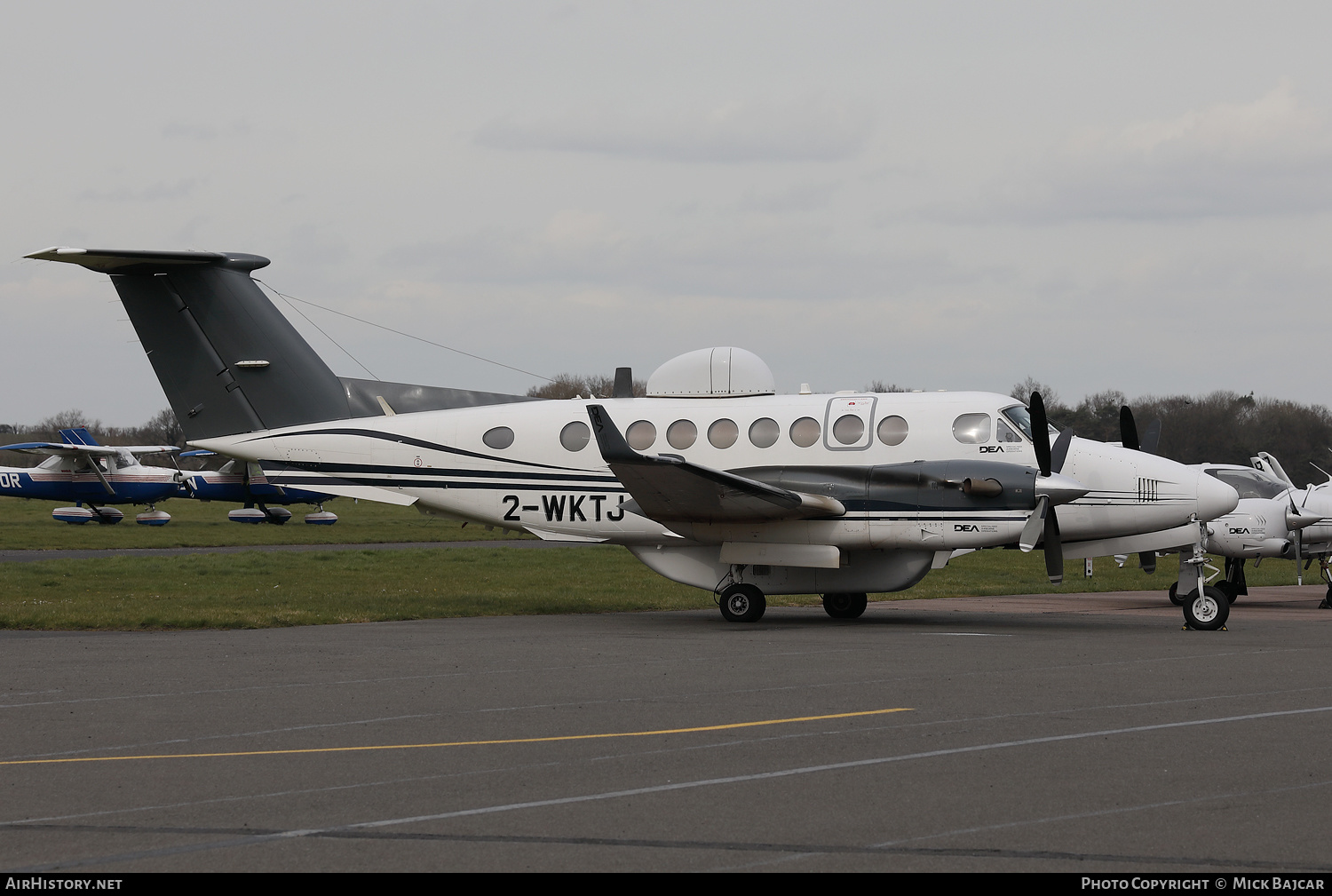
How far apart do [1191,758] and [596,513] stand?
12.0 m

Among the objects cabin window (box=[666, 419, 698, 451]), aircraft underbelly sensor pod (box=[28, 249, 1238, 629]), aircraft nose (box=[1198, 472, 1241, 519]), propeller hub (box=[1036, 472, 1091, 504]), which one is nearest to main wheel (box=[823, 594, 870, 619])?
aircraft underbelly sensor pod (box=[28, 249, 1238, 629])

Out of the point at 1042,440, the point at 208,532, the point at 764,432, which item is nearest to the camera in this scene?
the point at 1042,440

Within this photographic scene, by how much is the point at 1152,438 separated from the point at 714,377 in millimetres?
7195

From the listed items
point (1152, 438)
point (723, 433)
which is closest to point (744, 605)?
point (723, 433)

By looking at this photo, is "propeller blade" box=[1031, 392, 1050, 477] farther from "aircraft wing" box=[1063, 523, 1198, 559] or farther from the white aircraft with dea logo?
the white aircraft with dea logo

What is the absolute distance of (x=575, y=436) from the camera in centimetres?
1925

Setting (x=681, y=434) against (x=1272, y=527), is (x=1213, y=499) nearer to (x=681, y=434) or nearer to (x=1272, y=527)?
Result: (x=1272, y=527)

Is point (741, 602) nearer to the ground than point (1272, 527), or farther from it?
nearer to the ground

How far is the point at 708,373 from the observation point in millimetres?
19438

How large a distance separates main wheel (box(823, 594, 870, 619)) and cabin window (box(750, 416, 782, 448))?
2.59 metres

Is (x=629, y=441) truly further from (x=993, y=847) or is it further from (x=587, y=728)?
(x=993, y=847)

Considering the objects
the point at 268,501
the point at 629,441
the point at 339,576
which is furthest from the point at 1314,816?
the point at 268,501

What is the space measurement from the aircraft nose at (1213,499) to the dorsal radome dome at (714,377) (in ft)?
20.7

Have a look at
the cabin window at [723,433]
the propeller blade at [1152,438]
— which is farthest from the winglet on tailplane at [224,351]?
the propeller blade at [1152,438]
